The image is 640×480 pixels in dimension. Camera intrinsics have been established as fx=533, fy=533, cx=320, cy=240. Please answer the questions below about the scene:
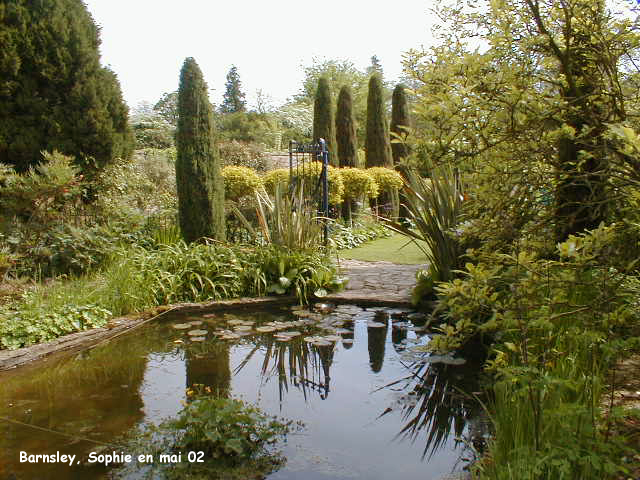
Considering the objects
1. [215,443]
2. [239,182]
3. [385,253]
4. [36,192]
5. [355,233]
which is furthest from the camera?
[355,233]

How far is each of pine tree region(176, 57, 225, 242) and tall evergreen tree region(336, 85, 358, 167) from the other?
7309 mm

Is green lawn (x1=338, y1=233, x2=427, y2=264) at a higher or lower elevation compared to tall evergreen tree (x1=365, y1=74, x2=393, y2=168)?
lower

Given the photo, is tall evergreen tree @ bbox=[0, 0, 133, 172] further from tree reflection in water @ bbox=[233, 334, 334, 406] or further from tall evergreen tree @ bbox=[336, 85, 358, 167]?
tall evergreen tree @ bbox=[336, 85, 358, 167]

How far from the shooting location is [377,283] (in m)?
6.35

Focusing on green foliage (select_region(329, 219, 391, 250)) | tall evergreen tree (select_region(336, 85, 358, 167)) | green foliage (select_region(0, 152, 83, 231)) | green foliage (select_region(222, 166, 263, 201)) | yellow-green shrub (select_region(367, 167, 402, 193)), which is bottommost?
green foliage (select_region(329, 219, 391, 250))

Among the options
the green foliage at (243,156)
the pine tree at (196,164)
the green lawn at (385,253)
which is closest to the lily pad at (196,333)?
the pine tree at (196,164)

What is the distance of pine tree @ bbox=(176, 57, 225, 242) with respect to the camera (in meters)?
6.91

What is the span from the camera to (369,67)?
41719 mm

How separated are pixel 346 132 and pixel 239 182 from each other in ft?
18.9

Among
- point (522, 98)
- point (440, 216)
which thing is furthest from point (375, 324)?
point (522, 98)

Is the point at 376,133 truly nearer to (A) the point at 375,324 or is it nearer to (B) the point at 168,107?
→ (A) the point at 375,324

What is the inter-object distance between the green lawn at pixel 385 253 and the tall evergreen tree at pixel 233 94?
29.1 meters

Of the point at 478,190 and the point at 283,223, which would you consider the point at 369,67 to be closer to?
the point at 283,223

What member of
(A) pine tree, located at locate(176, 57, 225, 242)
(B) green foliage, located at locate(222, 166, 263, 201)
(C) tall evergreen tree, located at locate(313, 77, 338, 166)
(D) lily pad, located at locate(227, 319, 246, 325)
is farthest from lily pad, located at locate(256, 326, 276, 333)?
(C) tall evergreen tree, located at locate(313, 77, 338, 166)
